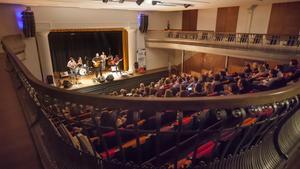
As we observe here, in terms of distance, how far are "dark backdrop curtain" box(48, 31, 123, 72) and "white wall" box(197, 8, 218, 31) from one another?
18.0ft

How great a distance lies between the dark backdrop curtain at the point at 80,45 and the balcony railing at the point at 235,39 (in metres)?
2.42

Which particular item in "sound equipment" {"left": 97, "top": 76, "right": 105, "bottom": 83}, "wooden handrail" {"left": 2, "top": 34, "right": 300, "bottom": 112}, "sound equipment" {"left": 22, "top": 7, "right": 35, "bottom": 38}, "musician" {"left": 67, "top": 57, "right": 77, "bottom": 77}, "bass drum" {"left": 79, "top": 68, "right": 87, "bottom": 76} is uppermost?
"sound equipment" {"left": 22, "top": 7, "right": 35, "bottom": 38}

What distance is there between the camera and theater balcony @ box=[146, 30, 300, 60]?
7531 millimetres

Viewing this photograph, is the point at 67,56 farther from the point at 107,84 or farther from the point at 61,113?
the point at 61,113

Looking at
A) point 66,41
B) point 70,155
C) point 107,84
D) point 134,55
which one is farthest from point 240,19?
point 70,155

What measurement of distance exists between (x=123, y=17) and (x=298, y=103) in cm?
1185

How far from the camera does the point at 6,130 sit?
1941 millimetres

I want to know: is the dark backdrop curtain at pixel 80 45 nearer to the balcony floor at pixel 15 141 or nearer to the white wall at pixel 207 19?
the white wall at pixel 207 19

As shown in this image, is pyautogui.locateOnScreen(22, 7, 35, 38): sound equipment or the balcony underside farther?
pyautogui.locateOnScreen(22, 7, 35, 38): sound equipment

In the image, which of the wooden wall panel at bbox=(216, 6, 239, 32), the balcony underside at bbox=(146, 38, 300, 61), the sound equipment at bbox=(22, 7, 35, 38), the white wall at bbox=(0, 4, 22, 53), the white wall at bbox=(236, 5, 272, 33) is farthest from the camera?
the wooden wall panel at bbox=(216, 6, 239, 32)

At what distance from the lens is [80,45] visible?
1254cm

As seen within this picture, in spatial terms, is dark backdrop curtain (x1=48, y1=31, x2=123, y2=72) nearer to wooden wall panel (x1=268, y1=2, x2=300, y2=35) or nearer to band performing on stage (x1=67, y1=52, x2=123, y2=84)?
band performing on stage (x1=67, y1=52, x2=123, y2=84)

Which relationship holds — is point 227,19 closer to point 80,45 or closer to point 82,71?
point 82,71

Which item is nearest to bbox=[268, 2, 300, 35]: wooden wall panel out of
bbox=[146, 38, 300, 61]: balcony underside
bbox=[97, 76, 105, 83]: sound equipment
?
bbox=[146, 38, 300, 61]: balcony underside
